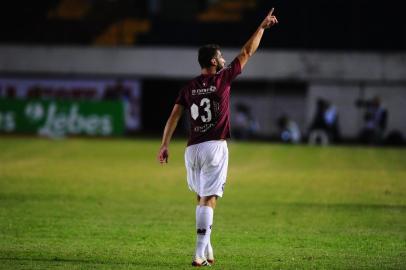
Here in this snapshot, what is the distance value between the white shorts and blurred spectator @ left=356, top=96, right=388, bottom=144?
29179mm

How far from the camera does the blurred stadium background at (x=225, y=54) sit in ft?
145

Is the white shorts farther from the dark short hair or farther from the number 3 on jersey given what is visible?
the dark short hair

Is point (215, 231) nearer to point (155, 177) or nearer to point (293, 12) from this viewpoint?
point (155, 177)

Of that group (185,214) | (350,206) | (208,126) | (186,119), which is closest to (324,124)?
(186,119)

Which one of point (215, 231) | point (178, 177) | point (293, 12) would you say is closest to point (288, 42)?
point (293, 12)

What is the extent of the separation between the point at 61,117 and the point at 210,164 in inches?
1214

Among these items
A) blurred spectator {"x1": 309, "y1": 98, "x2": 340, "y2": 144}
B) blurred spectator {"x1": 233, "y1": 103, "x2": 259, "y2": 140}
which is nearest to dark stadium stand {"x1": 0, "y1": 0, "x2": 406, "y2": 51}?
blurred spectator {"x1": 233, "y1": 103, "x2": 259, "y2": 140}

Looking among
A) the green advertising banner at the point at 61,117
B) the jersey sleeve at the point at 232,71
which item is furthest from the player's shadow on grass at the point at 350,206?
the green advertising banner at the point at 61,117

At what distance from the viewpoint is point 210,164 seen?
956cm

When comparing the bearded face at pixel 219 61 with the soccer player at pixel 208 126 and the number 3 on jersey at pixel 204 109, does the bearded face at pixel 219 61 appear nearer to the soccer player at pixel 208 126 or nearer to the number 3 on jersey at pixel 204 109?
the soccer player at pixel 208 126

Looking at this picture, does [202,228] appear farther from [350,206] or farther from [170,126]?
[350,206]

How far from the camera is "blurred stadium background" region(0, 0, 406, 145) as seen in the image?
44156mm

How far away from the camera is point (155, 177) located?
2216 cm

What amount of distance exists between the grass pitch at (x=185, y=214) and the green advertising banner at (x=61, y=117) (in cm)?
1102
